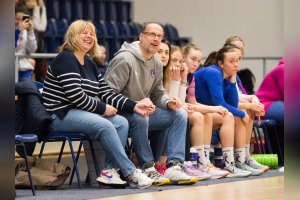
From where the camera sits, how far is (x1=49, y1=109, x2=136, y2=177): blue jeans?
5.67 m

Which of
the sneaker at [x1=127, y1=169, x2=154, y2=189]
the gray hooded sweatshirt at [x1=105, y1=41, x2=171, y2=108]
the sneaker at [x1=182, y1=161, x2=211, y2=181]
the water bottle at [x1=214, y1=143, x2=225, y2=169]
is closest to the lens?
the sneaker at [x1=127, y1=169, x2=154, y2=189]

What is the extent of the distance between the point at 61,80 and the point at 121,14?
811 cm

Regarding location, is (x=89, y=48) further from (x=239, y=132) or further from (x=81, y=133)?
(x=239, y=132)

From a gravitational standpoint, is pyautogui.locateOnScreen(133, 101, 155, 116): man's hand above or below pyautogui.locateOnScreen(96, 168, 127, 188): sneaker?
above

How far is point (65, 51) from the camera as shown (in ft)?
18.9

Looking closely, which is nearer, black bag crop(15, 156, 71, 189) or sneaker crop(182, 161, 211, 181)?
black bag crop(15, 156, 71, 189)

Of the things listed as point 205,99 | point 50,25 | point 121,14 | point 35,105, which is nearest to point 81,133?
point 35,105

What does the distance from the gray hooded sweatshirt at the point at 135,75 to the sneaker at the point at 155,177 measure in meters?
0.61

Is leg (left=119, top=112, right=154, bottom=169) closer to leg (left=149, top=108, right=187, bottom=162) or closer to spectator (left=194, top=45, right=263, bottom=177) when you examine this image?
leg (left=149, top=108, right=187, bottom=162)

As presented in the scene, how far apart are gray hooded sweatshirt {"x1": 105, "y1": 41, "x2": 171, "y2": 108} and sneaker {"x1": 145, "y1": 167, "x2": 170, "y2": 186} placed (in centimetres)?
61

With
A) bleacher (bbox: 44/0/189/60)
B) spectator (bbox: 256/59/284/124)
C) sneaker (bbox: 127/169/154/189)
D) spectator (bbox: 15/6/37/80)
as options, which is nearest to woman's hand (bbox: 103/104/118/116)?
sneaker (bbox: 127/169/154/189)

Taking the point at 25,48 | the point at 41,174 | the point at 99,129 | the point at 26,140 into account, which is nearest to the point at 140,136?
the point at 99,129

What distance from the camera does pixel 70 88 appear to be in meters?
5.66

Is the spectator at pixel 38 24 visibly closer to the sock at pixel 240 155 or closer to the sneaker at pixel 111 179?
the sock at pixel 240 155
